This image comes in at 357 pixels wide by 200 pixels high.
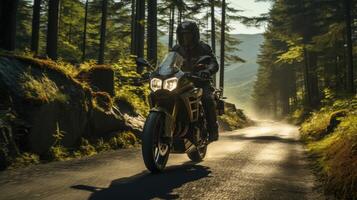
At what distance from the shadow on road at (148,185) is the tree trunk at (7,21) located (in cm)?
692

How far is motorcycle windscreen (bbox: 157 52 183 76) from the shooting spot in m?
5.70

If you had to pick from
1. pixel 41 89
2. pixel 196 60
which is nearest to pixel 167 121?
pixel 196 60

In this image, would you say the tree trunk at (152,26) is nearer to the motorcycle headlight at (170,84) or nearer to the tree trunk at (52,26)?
the tree trunk at (52,26)

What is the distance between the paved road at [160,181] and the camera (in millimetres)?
4273

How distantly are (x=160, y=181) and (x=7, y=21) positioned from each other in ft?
25.6

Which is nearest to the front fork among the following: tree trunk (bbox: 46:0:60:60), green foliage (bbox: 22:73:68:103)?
green foliage (bbox: 22:73:68:103)

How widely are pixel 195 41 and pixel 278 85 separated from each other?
50.4 metres

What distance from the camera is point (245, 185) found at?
498 centimetres

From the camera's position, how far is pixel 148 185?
4711 millimetres

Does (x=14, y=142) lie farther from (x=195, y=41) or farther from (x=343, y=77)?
(x=343, y=77)

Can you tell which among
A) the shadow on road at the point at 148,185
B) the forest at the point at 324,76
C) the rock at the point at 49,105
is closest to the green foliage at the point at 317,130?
the forest at the point at 324,76

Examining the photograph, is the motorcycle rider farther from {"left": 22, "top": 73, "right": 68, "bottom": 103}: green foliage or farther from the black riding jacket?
{"left": 22, "top": 73, "right": 68, "bottom": 103}: green foliage

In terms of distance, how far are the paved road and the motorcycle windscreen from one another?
1466 millimetres

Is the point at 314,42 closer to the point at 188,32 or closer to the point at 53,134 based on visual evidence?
the point at 188,32
